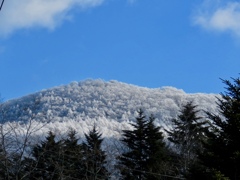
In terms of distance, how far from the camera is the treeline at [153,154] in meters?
9.40

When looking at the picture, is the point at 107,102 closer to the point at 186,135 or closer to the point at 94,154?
the point at 186,135

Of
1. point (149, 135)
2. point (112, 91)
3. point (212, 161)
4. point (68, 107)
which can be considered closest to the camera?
point (212, 161)

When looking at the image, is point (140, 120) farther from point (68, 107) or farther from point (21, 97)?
point (21, 97)

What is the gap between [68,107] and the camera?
392 ft

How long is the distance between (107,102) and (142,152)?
103837 millimetres

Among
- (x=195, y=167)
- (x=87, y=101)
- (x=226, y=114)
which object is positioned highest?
(x=87, y=101)

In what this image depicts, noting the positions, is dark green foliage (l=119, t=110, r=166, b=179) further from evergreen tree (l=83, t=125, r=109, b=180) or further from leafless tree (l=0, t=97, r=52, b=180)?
leafless tree (l=0, t=97, r=52, b=180)

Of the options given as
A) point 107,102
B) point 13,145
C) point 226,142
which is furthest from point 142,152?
point 107,102

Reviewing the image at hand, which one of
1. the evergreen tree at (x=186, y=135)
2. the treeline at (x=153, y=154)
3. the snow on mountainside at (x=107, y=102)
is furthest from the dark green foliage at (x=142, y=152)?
the snow on mountainside at (x=107, y=102)

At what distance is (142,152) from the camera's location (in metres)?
23.9

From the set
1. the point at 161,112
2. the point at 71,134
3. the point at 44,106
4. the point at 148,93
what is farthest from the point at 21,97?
the point at 71,134

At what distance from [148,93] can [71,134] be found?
100459 millimetres

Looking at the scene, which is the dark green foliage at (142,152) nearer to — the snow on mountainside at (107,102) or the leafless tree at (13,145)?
→ the leafless tree at (13,145)

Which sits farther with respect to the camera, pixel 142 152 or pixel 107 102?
pixel 107 102
